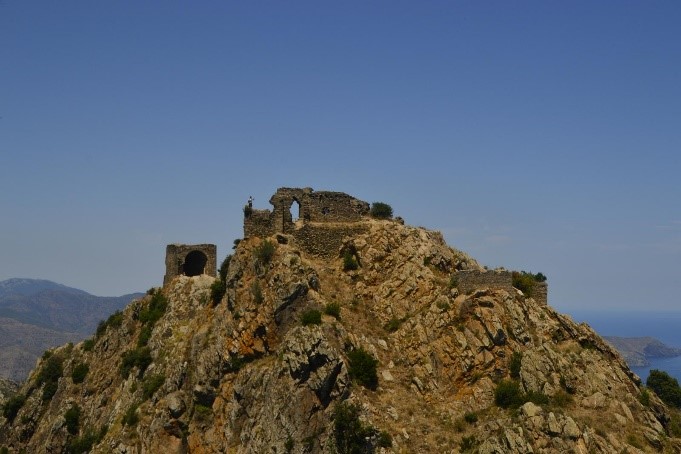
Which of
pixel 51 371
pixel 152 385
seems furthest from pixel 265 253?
pixel 51 371

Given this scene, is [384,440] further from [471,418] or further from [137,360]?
[137,360]

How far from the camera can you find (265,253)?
51719 mm

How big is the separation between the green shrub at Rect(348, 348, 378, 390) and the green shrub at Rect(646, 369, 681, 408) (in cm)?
3492

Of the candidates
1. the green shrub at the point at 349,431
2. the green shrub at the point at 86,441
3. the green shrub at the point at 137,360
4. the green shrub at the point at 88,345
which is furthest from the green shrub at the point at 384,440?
the green shrub at the point at 88,345

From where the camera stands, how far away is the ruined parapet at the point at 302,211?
182 ft

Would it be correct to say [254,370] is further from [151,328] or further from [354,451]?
[151,328]

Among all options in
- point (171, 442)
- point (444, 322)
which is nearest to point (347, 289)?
point (444, 322)

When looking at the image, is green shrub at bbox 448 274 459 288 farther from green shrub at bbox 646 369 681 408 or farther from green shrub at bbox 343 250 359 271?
green shrub at bbox 646 369 681 408

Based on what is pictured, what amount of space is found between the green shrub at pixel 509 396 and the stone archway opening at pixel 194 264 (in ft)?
119

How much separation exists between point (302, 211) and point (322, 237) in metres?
3.34

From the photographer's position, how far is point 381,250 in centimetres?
5312

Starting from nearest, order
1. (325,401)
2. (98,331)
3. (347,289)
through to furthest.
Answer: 1. (325,401)
2. (347,289)
3. (98,331)

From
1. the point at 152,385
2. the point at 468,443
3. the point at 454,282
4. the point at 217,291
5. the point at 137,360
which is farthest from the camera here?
the point at 137,360

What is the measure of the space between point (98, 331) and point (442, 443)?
42.9 meters
